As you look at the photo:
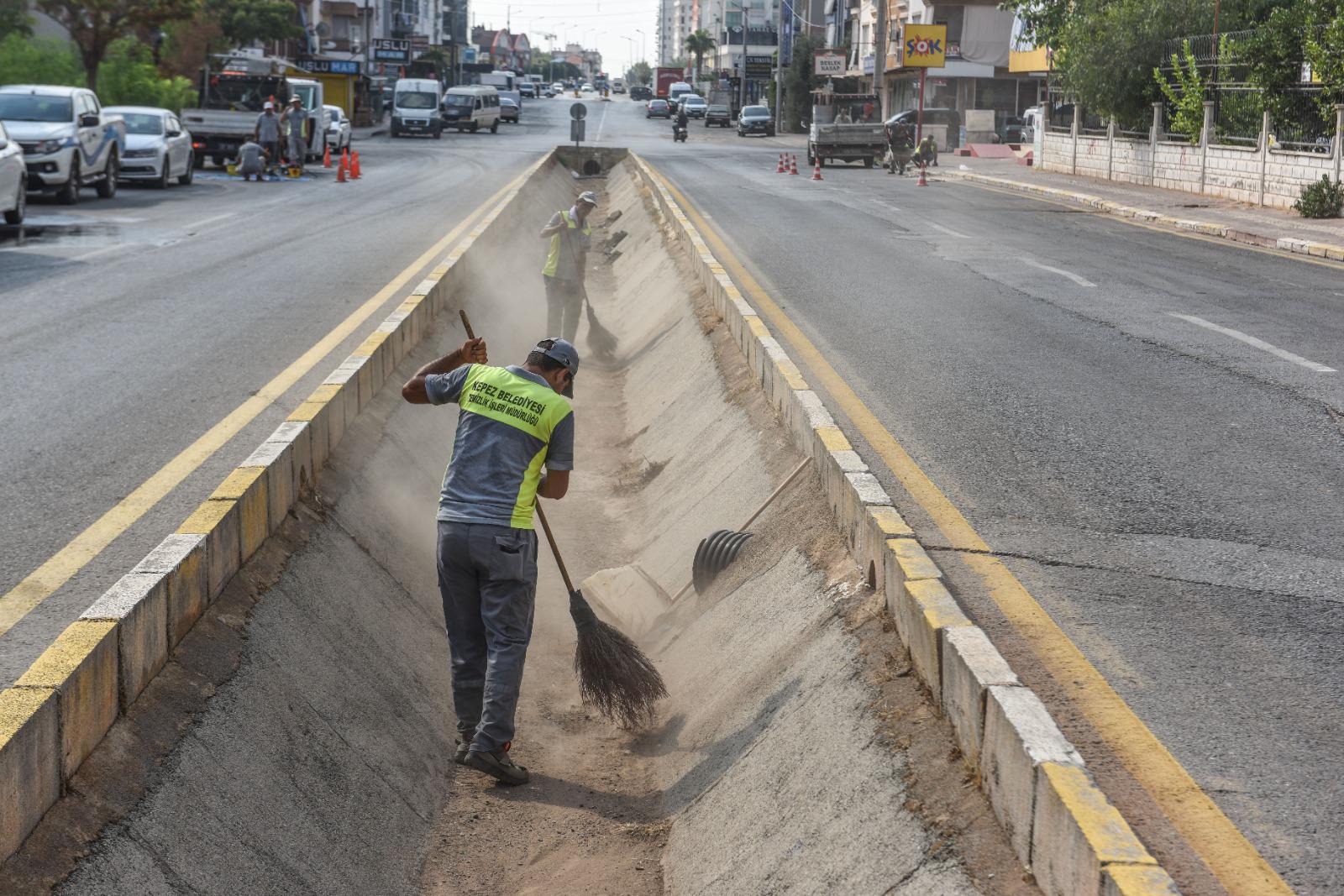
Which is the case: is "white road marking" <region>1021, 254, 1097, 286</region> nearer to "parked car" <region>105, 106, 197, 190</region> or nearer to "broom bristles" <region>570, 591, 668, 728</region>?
"broom bristles" <region>570, 591, 668, 728</region>

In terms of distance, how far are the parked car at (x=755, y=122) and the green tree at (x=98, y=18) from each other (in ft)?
125

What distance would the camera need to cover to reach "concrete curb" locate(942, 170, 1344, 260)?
66.2ft

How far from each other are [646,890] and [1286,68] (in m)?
27.8

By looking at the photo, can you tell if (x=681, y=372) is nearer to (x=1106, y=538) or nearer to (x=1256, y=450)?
(x=1256, y=450)

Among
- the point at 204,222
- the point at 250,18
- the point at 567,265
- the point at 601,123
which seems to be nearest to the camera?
the point at 567,265

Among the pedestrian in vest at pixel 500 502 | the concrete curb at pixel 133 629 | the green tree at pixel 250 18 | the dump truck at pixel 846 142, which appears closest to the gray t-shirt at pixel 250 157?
the dump truck at pixel 846 142

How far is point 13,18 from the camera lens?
3997 centimetres

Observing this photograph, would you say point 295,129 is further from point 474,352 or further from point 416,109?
point 474,352

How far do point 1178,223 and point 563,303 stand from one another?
13.6 m

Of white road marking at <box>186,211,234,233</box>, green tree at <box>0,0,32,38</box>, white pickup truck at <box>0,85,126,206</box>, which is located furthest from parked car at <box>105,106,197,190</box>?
green tree at <box>0,0,32,38</box>

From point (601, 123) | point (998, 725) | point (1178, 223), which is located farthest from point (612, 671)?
point (601, 123)

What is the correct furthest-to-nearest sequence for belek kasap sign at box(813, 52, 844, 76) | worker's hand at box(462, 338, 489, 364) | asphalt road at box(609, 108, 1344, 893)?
belek kasap sign at box(813, 52, 844, 76)
worker's hand at box(462, 338, 489, 364)
asphalt road at box(609, 108, 1344, 893)

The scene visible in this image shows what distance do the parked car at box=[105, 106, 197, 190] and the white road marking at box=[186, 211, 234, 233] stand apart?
5.49 metres

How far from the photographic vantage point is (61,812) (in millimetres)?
3965
